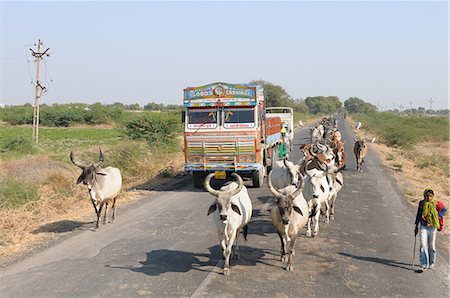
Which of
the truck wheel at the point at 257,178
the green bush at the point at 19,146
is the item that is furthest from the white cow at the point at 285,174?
the green bush at the point at 19,146

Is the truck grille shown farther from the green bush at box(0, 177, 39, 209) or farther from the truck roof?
the green bush at box(0, 177, 39, 209)

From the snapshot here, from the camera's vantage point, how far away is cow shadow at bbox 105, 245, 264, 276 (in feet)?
26.8

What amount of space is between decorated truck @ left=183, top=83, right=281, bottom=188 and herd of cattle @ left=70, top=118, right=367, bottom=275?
6.34 feet

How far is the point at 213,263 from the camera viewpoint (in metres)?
8.45

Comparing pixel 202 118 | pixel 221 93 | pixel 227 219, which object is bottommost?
pixel 227 219

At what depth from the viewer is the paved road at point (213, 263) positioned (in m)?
7.23

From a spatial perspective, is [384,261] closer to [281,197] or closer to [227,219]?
[281,197]

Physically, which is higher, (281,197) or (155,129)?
(155,129)

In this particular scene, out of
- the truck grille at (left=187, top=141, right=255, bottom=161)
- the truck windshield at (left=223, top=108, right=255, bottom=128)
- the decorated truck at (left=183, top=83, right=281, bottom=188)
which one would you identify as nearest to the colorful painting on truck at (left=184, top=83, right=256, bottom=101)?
the decorated truck at (left=183, top=83, right=281, bottom=188)

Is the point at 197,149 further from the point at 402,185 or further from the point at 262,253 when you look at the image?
the point at 402,185

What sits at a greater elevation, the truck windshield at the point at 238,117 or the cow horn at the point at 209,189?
the truck windshield at the point at 238,117

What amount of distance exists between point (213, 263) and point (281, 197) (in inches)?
72.8

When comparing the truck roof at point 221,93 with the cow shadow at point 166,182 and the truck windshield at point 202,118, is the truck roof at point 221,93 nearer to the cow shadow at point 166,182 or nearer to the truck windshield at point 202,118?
the truck windshield at point 202,118

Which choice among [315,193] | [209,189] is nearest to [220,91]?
Answer: [315,193]
